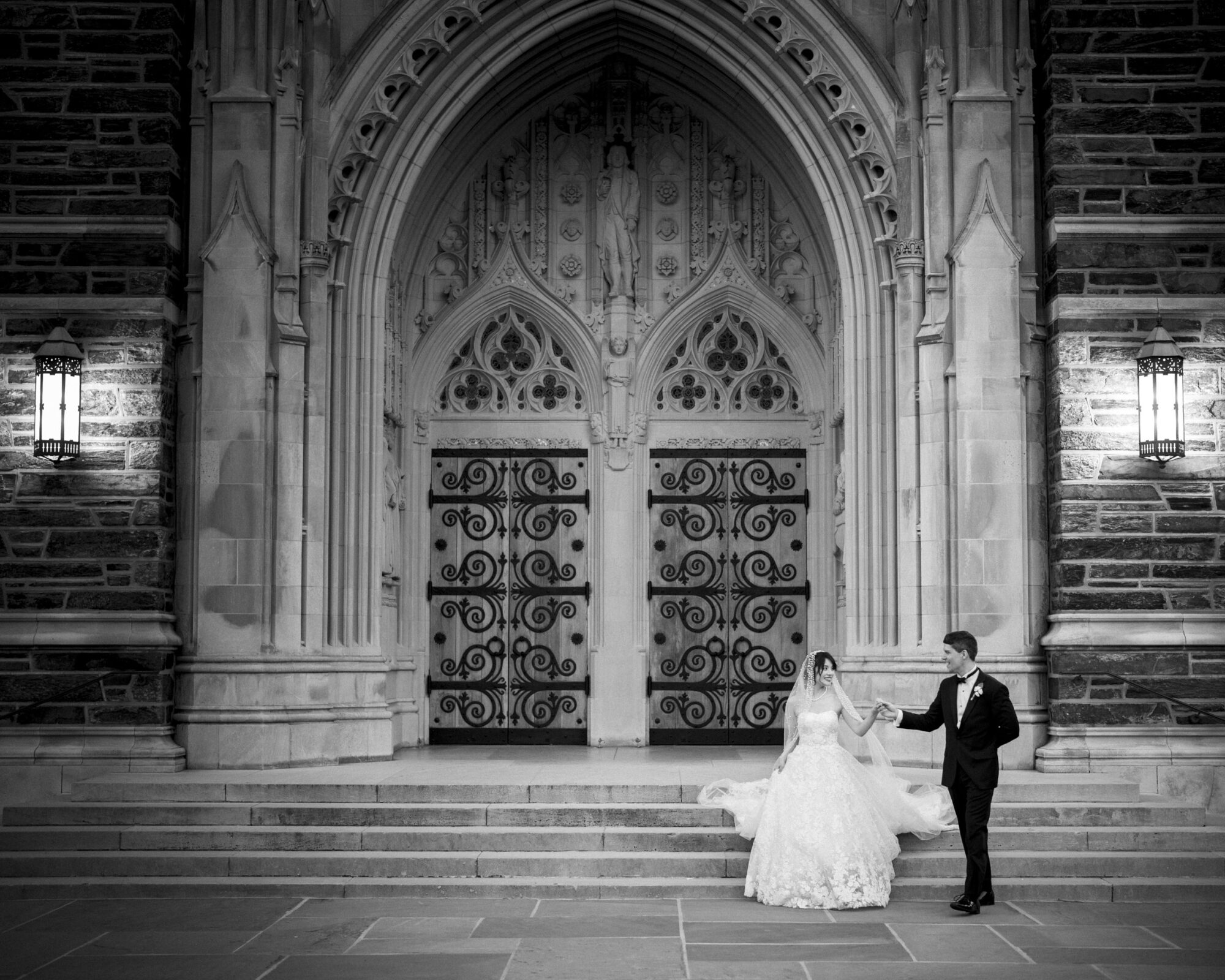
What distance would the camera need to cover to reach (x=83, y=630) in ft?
35.0

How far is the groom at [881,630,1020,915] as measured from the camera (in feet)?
26.1

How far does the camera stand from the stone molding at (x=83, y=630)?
10.6 metres

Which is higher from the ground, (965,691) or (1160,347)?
(1160,347)

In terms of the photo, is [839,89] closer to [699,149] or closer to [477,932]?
[699,149]

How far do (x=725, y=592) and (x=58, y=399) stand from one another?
5935 mm

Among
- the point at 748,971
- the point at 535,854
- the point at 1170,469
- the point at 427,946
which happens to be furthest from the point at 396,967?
the point at 1170,469

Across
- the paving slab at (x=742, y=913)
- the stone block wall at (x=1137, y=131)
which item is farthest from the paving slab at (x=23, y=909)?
the stone block wall at (x=1137, y=131)

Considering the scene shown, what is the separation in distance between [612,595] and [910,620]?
10.2 ft

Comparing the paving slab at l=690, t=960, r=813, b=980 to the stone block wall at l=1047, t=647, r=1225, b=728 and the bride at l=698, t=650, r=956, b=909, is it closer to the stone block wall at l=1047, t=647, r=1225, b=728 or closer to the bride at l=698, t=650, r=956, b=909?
the bride at l=698, t=650, r=956, b=909

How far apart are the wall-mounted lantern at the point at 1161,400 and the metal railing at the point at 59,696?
7390 millimetres

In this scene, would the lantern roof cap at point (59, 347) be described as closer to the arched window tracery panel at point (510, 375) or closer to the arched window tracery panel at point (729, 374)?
the arched window tracery panel at point (510, 375)

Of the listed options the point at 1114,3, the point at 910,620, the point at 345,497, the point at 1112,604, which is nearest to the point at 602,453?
the point at 345,497

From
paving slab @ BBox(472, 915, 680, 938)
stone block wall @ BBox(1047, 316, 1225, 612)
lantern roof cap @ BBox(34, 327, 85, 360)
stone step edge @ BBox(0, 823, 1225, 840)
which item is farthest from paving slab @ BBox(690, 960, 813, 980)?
lantern roof cap @ BBox(34, 327, 85, 360)

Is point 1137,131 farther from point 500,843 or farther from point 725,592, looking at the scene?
point 500,843
